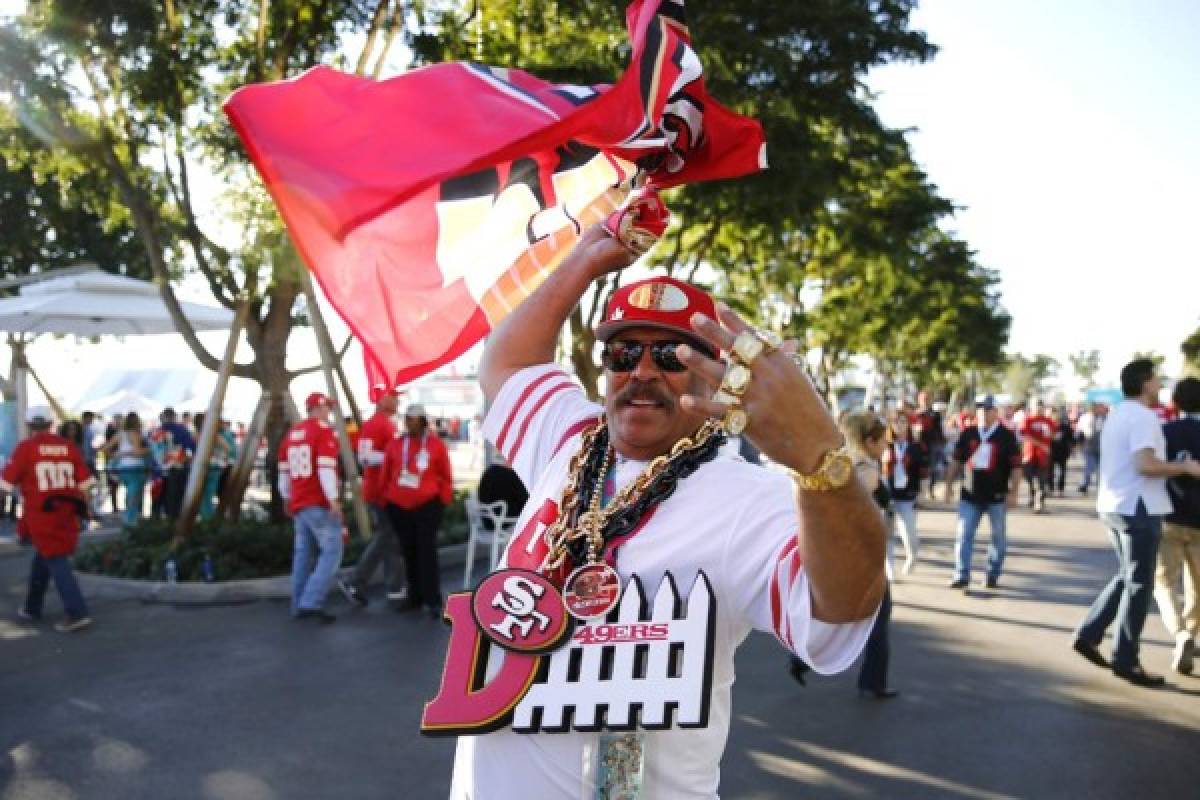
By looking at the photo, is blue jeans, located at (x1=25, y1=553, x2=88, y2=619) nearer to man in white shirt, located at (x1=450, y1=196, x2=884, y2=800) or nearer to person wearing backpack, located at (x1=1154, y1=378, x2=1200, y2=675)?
man in white shirt, located at (x1=450, y1=196, x2=884, y2=800)

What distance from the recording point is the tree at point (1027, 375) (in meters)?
93.4

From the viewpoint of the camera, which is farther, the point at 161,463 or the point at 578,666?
the point at 161,463

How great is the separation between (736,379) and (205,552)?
33.3 ft

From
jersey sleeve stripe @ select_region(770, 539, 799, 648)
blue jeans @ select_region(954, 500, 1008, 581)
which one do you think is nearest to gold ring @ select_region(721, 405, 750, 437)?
jersey sleeve stripe @ select_region(770, 539, 799, 648)

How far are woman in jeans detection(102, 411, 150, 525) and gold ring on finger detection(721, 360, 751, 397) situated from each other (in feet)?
52.0

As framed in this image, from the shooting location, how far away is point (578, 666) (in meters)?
1.83

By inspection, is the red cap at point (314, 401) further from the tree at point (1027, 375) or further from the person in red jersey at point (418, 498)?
the tree at point (1027, 375)

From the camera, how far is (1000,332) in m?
50.4

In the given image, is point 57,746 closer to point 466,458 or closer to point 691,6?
point 691,6

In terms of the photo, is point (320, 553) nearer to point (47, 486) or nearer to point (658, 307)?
point (47, 486)

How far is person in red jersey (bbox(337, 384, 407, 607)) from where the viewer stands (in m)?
9.24

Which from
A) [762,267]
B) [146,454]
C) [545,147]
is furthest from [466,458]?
[545,147]

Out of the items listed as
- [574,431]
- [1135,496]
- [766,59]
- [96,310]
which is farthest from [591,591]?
[96,310]

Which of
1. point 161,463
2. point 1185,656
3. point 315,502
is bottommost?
point 1185,656
